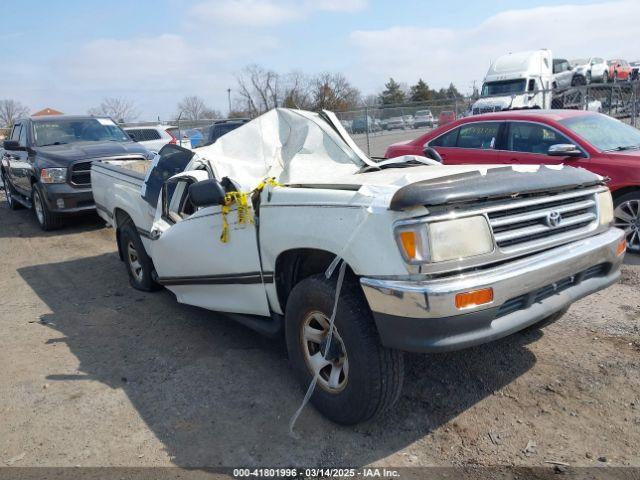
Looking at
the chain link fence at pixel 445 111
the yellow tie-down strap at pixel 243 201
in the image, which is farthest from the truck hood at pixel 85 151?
the chain link fence at pixel 445 111

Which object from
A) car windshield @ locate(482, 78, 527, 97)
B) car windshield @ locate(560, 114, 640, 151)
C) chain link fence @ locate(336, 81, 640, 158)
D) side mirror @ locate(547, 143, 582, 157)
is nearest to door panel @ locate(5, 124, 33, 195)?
side mirror @ locate(547, 143, 582, 157)

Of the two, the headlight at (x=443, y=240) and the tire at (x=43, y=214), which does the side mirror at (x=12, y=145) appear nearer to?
the tire at (x=43, y=214)

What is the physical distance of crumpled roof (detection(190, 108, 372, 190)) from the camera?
385cm

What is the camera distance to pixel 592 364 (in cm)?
366

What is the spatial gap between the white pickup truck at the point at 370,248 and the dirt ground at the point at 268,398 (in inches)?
14.9

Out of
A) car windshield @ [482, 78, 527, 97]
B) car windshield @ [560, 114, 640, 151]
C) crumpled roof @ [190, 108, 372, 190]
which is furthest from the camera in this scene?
car windshield @ [482, 78, 527, 97]

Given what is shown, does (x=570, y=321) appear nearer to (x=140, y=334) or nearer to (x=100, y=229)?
(x=140, y=334)

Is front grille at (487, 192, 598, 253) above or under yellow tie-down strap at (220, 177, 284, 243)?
under

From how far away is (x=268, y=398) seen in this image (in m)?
3.50

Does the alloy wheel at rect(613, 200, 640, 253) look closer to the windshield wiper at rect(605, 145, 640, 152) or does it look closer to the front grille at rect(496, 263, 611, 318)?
the windshield wiper at rect(605, 145, 640, 152)

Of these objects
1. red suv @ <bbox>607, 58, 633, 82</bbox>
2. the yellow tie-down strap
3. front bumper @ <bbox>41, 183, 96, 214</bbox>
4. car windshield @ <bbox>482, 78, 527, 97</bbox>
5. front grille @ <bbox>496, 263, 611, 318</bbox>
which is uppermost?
red suv @ <bbox>607, 58, 633, 82</bbox>

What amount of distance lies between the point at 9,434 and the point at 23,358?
1.21 metres

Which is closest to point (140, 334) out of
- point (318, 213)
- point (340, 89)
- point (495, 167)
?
point (318, 213)

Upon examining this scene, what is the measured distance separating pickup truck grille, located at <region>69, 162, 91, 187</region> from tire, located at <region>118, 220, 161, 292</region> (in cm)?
337
